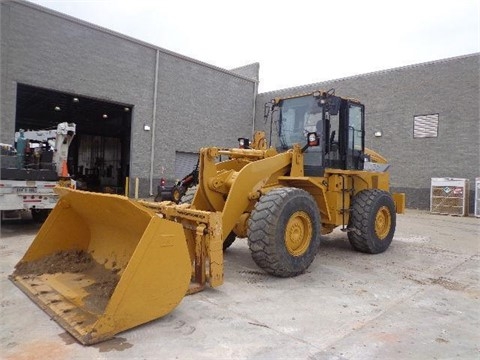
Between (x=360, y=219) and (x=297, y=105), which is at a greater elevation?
(x=297, y=105)

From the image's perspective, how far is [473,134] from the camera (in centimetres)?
1559

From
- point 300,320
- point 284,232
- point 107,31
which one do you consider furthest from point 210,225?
point 107,31

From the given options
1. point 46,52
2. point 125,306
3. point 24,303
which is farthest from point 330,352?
point 46,52

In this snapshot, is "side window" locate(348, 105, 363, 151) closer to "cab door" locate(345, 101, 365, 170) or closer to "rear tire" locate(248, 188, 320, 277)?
"cab door" locate(345, 101, 365, 170)

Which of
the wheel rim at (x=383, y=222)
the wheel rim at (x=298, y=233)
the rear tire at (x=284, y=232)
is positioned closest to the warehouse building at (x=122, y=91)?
the rear tire at (x=284, y=232)

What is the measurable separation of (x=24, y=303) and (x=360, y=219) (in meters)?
5.19

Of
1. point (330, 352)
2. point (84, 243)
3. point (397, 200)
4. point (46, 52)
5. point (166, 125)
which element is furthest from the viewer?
point (166, 125)

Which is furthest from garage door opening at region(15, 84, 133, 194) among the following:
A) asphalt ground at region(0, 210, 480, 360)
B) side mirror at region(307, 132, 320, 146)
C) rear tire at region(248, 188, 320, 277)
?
asphalt ground at region(0, 210, 480, 360)

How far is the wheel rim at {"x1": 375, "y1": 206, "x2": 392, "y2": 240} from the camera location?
7.07 metres

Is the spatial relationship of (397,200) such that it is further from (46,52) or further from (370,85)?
(46,52)

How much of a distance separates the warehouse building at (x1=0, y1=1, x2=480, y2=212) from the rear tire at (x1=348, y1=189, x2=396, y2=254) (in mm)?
10920

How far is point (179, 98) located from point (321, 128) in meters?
13.5

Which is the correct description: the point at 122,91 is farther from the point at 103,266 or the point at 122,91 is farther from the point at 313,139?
the point at 103,266

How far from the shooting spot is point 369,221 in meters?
6.58
